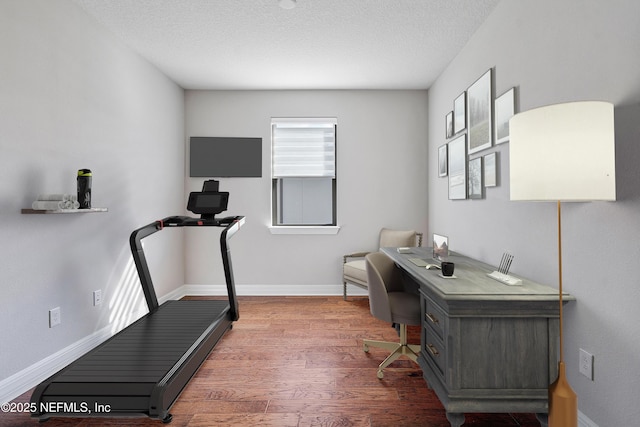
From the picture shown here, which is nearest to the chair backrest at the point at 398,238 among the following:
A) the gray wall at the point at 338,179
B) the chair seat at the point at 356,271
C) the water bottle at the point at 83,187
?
the gray wall at the point at 338,179

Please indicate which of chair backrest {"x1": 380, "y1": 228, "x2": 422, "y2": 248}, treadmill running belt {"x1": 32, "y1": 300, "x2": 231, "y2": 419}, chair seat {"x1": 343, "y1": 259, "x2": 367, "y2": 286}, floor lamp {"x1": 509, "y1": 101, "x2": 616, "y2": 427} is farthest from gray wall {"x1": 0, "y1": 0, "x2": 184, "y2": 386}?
floor lamp {"x1": 509, "y1": 101, "x2": 616, "y2": 427}

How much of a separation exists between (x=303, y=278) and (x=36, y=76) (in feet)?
11.3

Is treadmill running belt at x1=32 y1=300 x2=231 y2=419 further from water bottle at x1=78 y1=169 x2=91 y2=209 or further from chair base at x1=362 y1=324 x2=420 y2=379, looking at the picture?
chair base at x1=362 y1=324 x2=420 y2=379

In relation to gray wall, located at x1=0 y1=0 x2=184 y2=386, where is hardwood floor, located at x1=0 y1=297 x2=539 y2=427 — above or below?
below

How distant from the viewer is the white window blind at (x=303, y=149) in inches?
187

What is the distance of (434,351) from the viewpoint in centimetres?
209

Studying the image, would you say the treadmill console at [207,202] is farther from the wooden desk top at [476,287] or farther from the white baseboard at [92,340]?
the wooden desk top at [476,287]

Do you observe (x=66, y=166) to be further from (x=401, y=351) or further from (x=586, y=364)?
(x=586, y=364)

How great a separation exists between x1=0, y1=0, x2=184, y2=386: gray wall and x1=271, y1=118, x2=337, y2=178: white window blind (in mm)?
1579

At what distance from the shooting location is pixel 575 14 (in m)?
1.84

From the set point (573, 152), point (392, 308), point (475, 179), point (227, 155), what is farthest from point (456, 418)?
point (227, 155)

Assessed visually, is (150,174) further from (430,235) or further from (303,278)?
(430,235)

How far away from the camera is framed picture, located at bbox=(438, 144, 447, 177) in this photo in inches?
153

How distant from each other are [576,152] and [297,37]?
2633 mm
